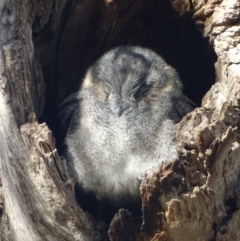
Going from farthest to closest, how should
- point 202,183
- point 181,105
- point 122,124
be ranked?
1. point 181,105
2. point 122,124
3. point 202,183

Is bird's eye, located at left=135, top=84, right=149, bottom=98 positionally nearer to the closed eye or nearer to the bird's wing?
the closed eye

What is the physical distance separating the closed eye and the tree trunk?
0.39m

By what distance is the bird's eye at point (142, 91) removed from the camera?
3508 millimetres

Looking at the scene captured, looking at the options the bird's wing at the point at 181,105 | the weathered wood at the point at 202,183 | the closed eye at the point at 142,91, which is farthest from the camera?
the bird's wing at the point at 181,105

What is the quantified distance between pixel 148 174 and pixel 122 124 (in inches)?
25.9

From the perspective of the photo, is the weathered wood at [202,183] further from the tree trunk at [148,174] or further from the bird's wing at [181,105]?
the bird's wing at [181,105]

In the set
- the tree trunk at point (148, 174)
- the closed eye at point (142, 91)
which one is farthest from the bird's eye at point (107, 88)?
the tree trunk at point (148, 174)

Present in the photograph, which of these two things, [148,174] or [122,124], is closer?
[148,174]

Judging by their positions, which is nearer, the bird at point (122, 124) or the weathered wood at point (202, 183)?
the weathered wood at point (202, 183)

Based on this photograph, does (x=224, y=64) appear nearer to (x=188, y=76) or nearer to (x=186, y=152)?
(x=186, y=152)

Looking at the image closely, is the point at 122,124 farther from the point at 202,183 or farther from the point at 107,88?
the point at 202,183

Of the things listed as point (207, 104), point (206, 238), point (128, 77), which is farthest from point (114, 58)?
point (206, 238)

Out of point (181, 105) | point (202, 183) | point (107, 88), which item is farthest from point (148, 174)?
point (181, 105)

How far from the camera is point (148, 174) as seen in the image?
2.87m
